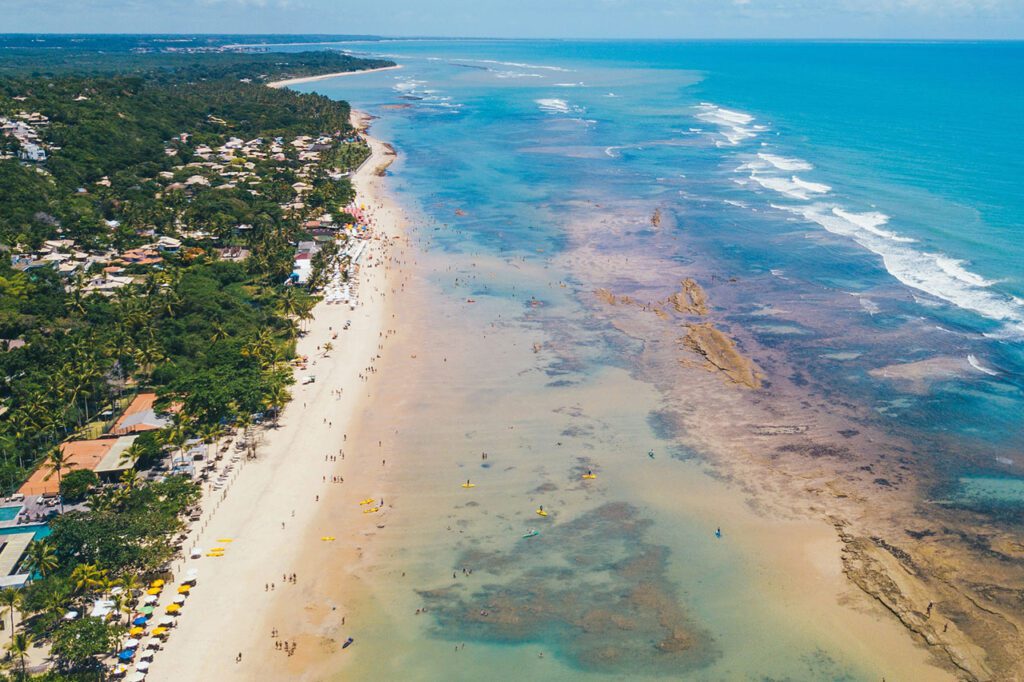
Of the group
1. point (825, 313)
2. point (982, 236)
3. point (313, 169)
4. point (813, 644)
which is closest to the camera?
point (813, 644)

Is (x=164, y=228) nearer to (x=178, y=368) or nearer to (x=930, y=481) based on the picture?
(x=178, y=368)

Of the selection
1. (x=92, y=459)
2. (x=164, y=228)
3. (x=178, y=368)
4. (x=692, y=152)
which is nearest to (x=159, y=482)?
(x=92, y=459)

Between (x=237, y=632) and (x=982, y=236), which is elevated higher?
(x=982, y=236)

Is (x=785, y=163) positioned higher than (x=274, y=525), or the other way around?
(x=785, y=163)

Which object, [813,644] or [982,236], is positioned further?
[982,236]

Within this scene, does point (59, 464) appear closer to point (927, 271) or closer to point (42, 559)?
point (42, 559)

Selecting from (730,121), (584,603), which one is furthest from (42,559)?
(730,121)

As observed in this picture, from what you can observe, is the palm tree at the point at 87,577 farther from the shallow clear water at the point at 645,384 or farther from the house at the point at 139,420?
the house at the point at 139,420
